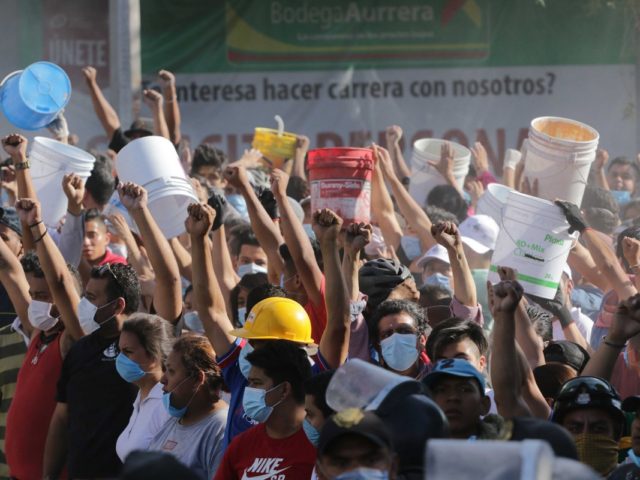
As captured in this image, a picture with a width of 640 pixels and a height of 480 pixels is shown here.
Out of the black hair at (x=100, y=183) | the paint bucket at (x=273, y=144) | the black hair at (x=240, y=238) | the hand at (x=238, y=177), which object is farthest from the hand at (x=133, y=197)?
the paint bucket at (x=273, y=144)

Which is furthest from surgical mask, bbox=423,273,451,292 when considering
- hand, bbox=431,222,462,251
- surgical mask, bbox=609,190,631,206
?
surgical mask, bbox=609,190,631,206

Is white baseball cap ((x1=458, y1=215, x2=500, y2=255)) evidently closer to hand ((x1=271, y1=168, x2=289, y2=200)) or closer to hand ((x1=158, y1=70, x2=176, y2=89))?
hand ((x1=271, y1=168, x2=289, y2=200))

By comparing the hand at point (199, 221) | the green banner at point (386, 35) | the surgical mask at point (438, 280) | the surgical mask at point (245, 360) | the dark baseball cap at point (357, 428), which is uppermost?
the dark baseball cap at point (357, 428)

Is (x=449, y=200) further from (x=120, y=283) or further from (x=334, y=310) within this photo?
(x=334, y=310)

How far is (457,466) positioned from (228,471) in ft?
7.30

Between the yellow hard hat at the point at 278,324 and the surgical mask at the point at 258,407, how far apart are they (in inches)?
10.6

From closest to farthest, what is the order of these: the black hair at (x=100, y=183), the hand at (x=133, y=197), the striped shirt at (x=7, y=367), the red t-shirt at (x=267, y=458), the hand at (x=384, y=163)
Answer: the red t-shirt at (x=267, y=458) → the hand at (x=133, y=197) → the striped shirt at (x=7, y=367) → the hand at (x=384, y=163) → the black hair at (x=100, y=183)

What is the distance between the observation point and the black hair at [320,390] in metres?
4.69

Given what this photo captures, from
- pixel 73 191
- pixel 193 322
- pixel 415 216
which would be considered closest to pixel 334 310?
pixel 193 322

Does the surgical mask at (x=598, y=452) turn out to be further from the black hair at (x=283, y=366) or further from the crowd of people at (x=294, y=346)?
the black hair at (x=283, y=366)

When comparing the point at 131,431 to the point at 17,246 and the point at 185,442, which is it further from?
the point at 17,246

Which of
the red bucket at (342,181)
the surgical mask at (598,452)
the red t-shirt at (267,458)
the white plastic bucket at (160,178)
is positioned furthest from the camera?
the white plastic bucket at (160,178)

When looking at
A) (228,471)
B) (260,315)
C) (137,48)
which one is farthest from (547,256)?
(137,48)

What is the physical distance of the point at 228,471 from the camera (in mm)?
4965
